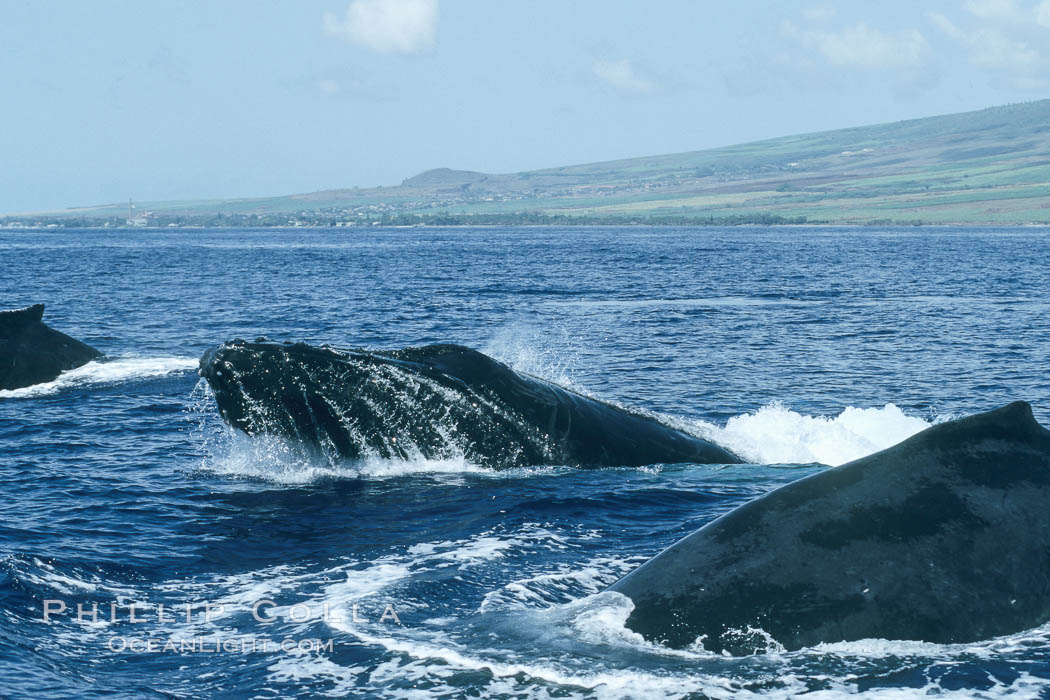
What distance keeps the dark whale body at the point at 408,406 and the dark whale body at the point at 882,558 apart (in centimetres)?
580

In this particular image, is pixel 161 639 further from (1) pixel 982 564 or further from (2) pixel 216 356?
(1) pixel 982 564

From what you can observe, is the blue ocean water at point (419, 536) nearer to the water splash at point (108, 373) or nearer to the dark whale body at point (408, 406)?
the water splash at point (108, 373)

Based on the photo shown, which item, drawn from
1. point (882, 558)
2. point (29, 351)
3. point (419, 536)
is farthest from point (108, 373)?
point (882, 558)

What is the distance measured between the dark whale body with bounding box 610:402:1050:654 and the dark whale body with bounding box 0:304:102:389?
2006 cm

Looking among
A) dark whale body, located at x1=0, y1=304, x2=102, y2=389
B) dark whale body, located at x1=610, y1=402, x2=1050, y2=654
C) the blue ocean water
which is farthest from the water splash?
dark whale body, located at x1=610, y1=402, x2=1050, y2=654

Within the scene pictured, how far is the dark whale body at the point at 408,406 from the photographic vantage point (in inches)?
504

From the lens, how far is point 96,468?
635 inches

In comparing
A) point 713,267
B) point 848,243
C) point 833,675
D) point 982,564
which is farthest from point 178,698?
point 848,243

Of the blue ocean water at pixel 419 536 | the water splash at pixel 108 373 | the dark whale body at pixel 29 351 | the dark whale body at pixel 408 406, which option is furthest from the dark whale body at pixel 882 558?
the dark whale body at pixel 29 351

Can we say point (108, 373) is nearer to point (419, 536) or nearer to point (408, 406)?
point (408, 406)

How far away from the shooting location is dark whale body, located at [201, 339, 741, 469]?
12805mm

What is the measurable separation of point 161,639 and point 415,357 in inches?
223

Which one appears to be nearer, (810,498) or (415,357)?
(810,498)

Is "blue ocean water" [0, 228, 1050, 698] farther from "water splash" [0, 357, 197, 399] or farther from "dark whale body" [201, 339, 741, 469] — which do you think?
"dark whale body" [201, 339, 741, 469]
